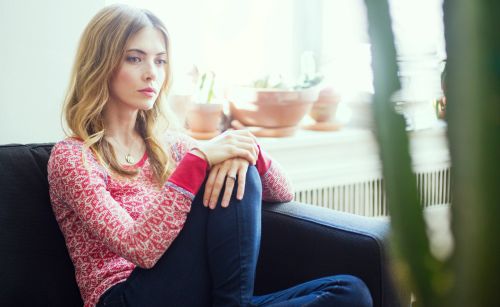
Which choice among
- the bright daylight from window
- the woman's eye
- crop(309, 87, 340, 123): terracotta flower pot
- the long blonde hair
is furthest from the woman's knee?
crop(309, 87, 340, 123): terracotta flower pot

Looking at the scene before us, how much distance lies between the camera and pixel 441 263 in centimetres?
22

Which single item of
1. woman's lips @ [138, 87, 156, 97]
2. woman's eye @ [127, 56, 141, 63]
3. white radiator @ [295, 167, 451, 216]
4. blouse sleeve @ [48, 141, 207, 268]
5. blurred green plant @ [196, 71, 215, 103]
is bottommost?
white radiator @ [295, 167, 451, 216]

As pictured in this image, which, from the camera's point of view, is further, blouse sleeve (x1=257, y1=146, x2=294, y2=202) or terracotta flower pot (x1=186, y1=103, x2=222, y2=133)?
terracotta flower pot (x1=186, y1=103, x2=222, y2=133)

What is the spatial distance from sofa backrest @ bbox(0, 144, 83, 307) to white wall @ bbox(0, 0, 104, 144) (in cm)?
25

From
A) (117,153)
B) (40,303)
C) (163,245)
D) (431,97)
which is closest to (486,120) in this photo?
(431,97)

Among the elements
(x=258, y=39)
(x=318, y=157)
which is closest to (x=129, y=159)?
(x=318, y=157)

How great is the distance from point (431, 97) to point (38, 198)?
1307 mm

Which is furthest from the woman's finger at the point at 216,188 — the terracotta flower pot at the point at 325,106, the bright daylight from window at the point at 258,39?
the terracotta flower pot at the point at 325,106

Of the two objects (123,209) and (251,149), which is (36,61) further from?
(251,149)

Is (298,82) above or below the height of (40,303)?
above

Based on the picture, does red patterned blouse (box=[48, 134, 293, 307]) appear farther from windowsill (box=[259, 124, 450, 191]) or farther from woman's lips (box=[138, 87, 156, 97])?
windowsill (box=[259, 124, 450, 191])

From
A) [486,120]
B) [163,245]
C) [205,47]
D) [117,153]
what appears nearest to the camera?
[486,120]

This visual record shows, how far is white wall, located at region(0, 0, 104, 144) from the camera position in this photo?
5.40 feet

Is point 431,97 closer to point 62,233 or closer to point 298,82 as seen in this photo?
point 62,233
